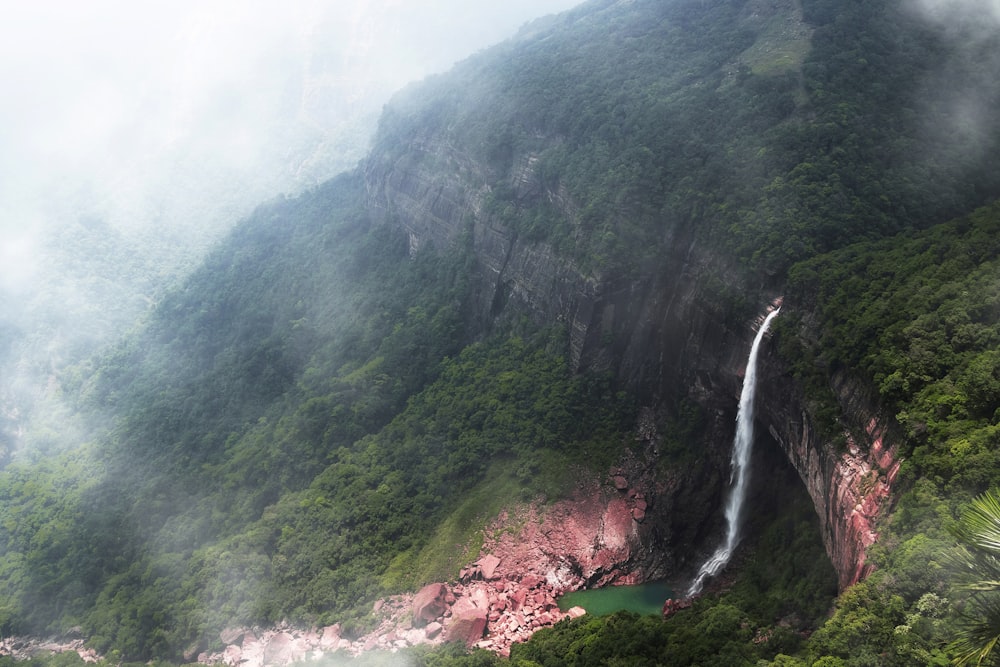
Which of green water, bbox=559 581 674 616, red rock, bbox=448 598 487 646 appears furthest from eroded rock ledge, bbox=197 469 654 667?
green water, bbox=559 581 674 616

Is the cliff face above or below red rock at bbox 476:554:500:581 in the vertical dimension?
above

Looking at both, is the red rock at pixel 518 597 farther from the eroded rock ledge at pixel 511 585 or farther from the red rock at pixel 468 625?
the red rock at pixel 468 625

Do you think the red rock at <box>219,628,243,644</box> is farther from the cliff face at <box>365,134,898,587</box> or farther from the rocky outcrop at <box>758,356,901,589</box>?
the rocky outcrop at <box>758,356,901,589</box>

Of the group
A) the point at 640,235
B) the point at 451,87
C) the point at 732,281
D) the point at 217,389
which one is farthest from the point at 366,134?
the point at 732,281

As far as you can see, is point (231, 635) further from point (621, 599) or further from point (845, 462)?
point (845, 462)

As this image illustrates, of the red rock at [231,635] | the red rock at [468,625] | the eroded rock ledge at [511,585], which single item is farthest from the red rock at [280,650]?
the red rock at [468,625]

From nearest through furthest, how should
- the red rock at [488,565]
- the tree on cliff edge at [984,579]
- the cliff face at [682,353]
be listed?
the tree on cliff edge at [984,579] < the cliff face at [682,353] < the red rock at [488,565]
